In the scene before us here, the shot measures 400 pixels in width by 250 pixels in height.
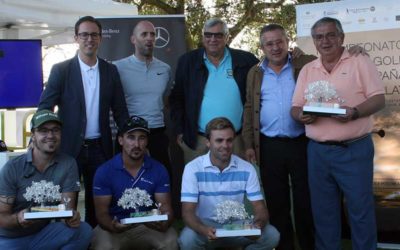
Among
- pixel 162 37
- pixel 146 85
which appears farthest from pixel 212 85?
pixel 162 37

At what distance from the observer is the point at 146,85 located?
16.4ft

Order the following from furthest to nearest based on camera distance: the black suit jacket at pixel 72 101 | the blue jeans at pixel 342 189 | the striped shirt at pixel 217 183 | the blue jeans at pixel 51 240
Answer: the black suit jacket at pixel 72 101
the striped shirt at pixel 217 183
the blue jeans at pixel 342 189
the blue jeans at pixel 51 240

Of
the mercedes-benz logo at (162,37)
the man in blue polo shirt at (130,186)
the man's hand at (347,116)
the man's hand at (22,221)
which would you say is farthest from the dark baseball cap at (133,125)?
the mercedes-benz logo at (162,37)

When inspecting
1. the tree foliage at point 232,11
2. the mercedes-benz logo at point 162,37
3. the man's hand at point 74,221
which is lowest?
the man's hand at point 74,221

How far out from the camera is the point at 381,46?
501cm

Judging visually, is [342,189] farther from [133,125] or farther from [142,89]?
[142,89]

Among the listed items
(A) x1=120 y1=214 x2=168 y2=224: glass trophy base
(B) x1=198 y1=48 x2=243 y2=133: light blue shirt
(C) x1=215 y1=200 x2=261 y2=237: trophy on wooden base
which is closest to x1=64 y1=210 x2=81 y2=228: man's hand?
(A) x1=120 y1=214 x2=168 y2=224: glass trophy base

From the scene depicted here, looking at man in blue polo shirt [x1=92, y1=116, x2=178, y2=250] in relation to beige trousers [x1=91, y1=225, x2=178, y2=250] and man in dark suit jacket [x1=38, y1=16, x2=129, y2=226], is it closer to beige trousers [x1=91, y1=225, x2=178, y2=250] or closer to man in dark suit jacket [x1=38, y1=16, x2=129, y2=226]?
beige trousers [x1=91, y1=225, x2=178, y2=250]

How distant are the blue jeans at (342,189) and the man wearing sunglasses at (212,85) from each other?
790mm

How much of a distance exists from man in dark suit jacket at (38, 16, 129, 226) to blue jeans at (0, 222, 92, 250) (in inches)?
23.0

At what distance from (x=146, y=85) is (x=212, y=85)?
57 centimetres

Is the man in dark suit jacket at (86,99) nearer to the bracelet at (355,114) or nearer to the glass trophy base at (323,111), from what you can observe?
the glass trophy base at (323,111)

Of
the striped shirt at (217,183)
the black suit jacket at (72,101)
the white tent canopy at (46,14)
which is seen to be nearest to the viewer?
the striped shirt at (217,183)

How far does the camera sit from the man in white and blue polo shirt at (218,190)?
14.0 ft
